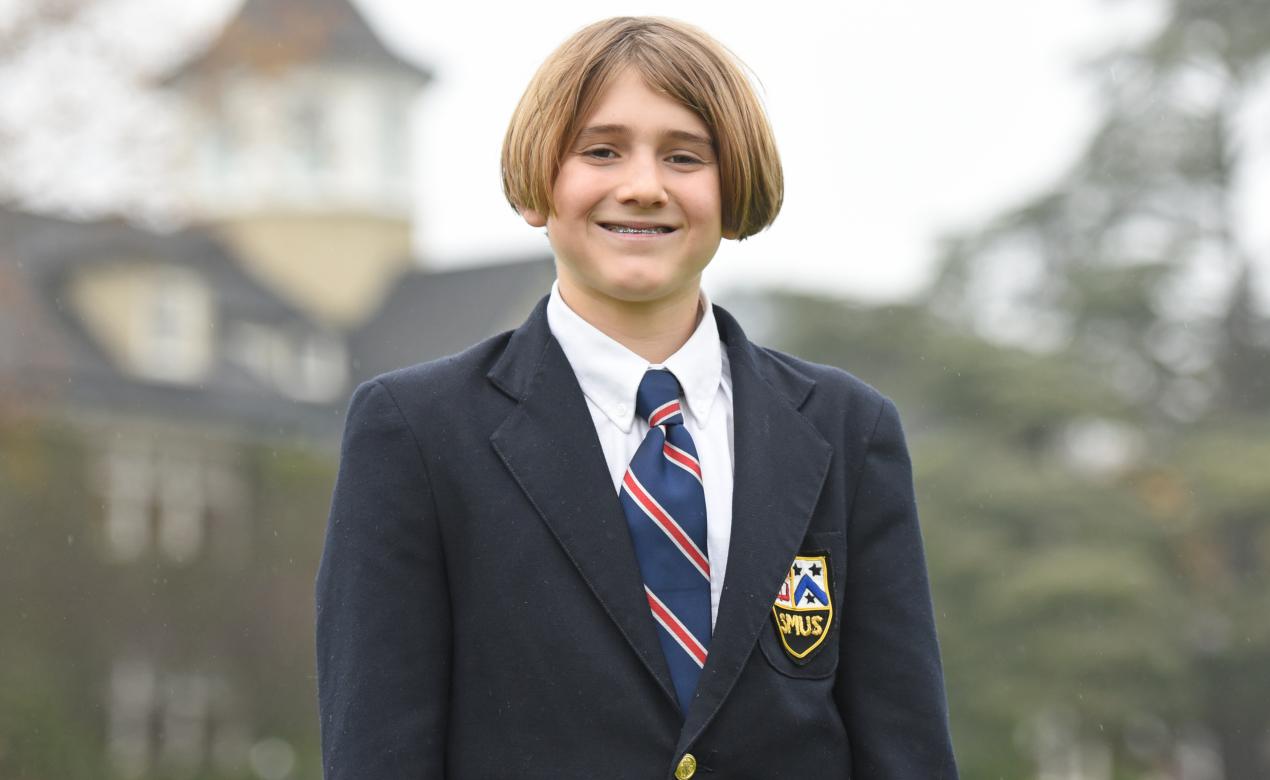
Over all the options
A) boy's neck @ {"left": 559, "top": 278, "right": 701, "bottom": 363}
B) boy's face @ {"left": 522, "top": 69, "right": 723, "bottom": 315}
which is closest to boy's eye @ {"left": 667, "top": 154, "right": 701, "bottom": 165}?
boy's face @ {"left": 522, "top": 69, "right": 723, "bottom": 315}

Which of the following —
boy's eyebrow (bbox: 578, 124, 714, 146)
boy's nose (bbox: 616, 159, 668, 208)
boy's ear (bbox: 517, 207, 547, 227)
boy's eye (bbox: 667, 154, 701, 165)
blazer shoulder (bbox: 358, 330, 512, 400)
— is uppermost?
boy's eyebrow (bbox: 578, 124, 714, 146)

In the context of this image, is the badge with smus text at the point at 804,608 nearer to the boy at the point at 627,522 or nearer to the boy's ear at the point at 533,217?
the boy at the point at 627,522

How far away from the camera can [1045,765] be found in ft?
72.7

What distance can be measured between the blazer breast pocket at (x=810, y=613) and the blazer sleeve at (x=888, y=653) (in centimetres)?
3

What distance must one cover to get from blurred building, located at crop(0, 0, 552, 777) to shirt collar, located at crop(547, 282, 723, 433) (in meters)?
16.3

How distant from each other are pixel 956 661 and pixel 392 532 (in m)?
20.5

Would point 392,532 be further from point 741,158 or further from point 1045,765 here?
point 1045,765

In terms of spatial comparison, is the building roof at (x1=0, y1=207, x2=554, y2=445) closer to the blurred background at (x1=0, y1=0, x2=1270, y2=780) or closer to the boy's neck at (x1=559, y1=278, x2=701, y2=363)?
the blurred background at (x1=0, y1=0, x2=1270, y2=780)

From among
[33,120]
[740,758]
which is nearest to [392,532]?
[740,758]

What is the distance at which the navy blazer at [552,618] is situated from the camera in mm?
1971

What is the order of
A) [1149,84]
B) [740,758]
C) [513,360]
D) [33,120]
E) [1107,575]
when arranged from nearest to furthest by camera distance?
[740,758] → [513,360] → [33,120] → [1107,575] → [1149,84]

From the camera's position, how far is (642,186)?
2.05 m

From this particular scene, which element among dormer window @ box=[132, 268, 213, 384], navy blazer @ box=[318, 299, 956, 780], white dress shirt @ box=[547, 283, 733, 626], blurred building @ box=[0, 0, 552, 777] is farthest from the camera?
dormer window @ box=[132, 268, 213, 384]

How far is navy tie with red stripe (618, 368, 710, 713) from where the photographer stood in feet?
6.58
